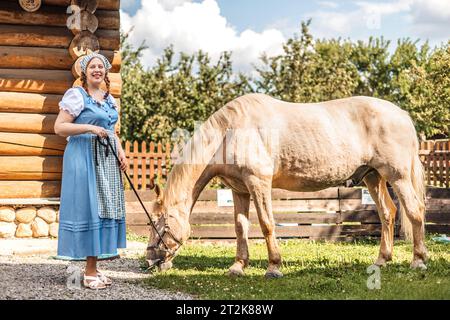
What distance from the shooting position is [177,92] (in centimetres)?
2212

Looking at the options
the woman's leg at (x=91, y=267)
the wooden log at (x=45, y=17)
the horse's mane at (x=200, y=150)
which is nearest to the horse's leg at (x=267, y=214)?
the horse's mane at (x=200, y=150)

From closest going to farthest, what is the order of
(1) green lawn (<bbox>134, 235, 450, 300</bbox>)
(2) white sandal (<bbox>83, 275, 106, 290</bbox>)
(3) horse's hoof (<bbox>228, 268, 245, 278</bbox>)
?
(1) green lawn (<bbox>134, 235, 450, 300</bbox>) → (2) white sandal (<bbox>83, 275, 106, 290</bbox>) → (3) horse's hoof (<bbox>228, 268, 245, 278</bbox>)

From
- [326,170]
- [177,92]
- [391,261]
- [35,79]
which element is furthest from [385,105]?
[177,92]

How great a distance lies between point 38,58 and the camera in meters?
10.1

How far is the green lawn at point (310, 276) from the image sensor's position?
553 cm

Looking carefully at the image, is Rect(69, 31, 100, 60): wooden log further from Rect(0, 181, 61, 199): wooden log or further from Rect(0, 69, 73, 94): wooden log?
Rect(0, 181, 61, 199): wooden log

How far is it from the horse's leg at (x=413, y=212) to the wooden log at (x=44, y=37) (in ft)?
17.9

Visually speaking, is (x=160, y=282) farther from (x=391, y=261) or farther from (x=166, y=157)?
(x=166, y=157)

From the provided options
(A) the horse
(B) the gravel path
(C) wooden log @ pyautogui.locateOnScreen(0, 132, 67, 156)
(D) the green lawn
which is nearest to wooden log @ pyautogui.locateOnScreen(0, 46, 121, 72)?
(C) wooden log @ pyautogui.locateOnScreen(0, 132, 67, 156)

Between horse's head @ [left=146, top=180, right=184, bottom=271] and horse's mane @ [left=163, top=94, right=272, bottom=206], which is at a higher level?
horse's mane @ [left=163, top=94, right=272, bottom=206]

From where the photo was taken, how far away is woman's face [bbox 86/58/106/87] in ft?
19.0

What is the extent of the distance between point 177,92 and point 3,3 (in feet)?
40.5

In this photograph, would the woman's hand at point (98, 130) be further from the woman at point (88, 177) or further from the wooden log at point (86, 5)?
the wooden log at point (86, 5)

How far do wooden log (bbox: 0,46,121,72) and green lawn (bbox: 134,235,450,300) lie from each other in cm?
357
